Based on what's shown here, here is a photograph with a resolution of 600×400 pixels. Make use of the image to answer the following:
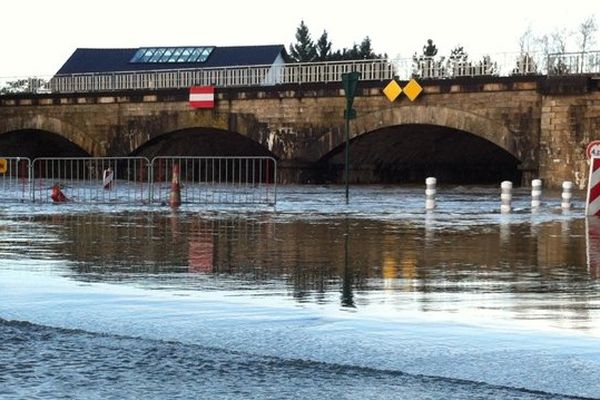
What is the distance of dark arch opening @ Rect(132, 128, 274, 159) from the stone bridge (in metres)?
0.07

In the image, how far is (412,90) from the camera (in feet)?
125

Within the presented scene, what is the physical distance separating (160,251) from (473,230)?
18.3ft

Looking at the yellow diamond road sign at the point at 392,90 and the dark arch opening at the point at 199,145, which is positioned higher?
the yellow diamond road sign at the point at 392,90

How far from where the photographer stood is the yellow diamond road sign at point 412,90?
37969mm

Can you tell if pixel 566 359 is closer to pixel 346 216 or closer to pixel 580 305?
pixel 580 305

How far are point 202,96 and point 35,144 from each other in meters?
14.4

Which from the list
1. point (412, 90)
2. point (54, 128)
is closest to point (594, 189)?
point (412, 90)

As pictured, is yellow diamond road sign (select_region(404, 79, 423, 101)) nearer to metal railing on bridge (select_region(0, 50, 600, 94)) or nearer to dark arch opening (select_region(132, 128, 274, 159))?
metal railing on bridge (select_region(0, 50, 600, 94))

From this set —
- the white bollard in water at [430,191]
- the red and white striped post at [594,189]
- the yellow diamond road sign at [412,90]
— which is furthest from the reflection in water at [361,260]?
the yellow diamond road sign at [412,90]

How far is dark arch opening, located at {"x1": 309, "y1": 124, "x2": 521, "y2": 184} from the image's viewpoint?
42.1 metres

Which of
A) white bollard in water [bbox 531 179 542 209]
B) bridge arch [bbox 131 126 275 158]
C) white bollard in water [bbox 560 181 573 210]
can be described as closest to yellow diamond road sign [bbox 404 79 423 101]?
bridge arch [bbox 131 126 275 158]

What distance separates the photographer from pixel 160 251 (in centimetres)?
1282

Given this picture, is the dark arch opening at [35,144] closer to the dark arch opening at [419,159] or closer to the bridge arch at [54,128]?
the bridge arch at [54,128]

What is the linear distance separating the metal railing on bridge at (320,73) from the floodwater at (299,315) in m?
21.8
